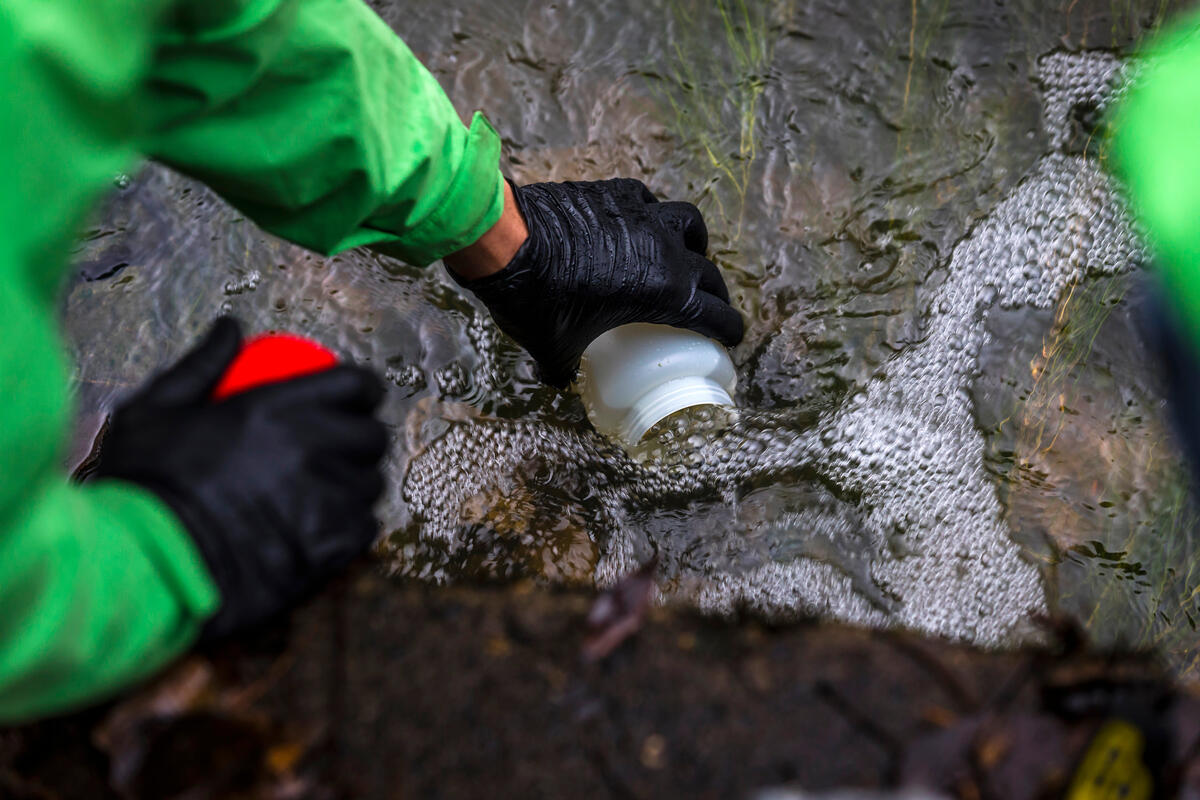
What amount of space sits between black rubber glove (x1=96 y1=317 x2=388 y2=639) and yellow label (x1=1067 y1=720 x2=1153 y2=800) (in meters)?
0.79

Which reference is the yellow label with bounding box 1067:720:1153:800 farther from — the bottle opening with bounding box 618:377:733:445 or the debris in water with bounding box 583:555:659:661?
the bottle opening with bounding box 618:377:733:445

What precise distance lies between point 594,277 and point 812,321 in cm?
61

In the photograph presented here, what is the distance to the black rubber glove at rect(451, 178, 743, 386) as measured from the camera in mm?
1542

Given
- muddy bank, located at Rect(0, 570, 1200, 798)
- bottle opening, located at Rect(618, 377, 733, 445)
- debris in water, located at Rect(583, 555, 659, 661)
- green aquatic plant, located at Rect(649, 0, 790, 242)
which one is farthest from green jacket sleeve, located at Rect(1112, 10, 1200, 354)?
green aquatic plant, located at Rect(649, 0, 790, 242)

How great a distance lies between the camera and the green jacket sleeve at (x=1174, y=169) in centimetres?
72

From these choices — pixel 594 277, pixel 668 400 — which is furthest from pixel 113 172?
pixel 668 400

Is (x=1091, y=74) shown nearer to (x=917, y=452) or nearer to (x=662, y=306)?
(x=917, y=452)

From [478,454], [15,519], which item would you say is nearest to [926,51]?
[478,454]

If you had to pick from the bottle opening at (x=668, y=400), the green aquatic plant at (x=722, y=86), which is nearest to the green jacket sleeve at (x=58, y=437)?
the bottle opening at (x=668, y=400)

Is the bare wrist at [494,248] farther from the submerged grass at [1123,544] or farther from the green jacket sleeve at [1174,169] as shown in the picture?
the submerged grass at [1123,544]

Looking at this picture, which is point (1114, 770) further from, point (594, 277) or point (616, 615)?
point (594, 277)

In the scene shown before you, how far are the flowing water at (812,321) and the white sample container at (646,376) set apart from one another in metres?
0.10

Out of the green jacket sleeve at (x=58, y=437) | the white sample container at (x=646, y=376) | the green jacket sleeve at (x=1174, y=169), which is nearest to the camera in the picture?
the green jacket sleeve at (x=58, y=437)

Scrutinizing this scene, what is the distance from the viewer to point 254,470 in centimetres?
86
